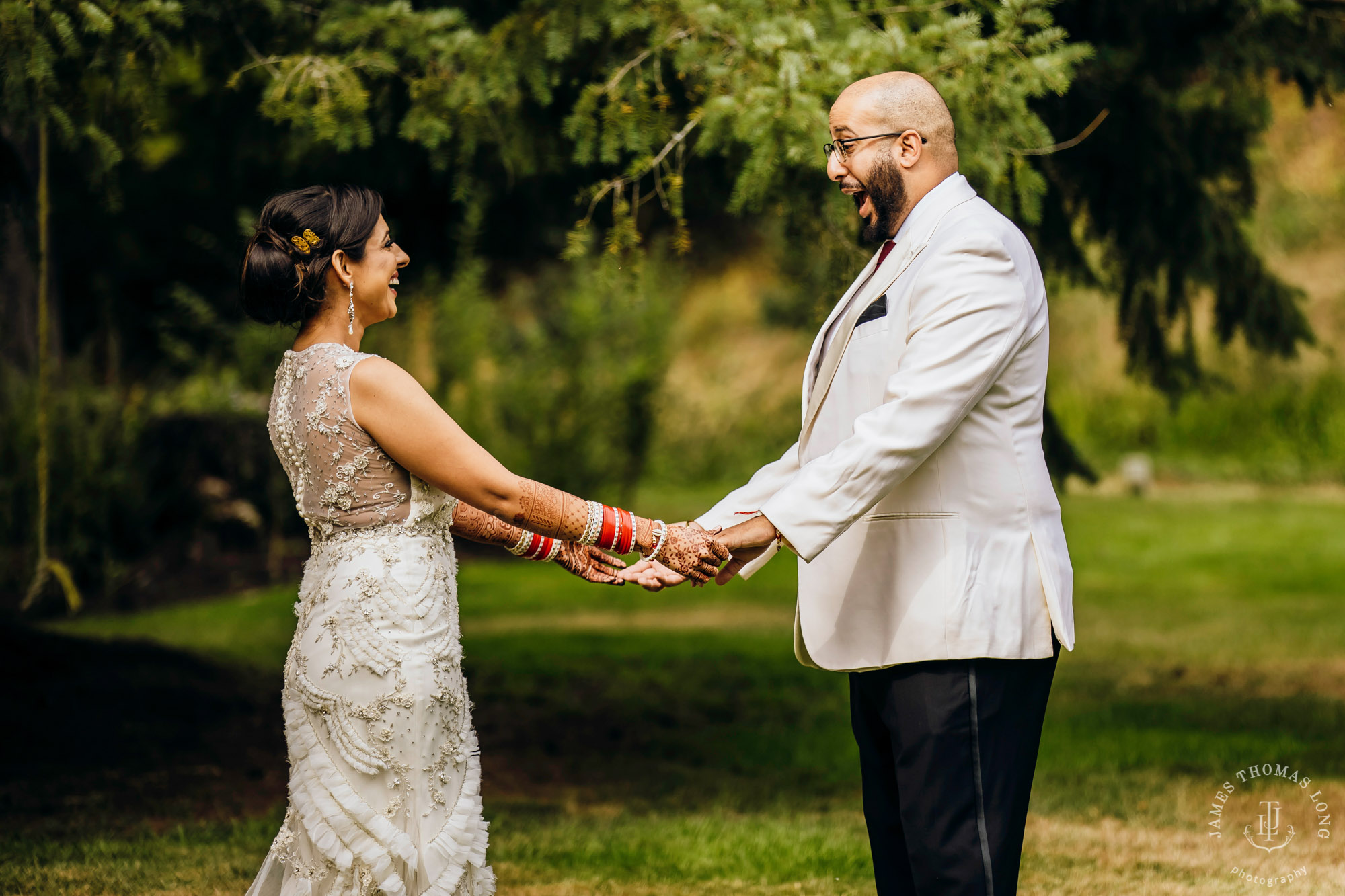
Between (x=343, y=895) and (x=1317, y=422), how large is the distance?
17.9 m

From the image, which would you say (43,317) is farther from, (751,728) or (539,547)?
(751,728)

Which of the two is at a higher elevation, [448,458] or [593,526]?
[448,458]

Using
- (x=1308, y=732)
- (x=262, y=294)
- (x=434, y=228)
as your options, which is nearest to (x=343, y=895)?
(x=262, y=294)

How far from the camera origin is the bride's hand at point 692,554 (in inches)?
127

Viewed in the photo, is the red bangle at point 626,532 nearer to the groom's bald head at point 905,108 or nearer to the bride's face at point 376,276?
the bride's face at point 376,276

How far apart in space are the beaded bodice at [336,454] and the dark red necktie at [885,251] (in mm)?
1235

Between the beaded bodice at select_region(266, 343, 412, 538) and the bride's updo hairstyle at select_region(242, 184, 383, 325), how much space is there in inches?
5.3

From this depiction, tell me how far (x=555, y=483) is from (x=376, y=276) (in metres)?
10.1

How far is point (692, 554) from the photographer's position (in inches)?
128

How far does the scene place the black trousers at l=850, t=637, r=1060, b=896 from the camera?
2803mm

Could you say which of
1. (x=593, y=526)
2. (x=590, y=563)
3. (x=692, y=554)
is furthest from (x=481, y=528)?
(x=692, y=554)

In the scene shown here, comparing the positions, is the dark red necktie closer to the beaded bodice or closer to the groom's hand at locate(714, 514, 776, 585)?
the groom's hand at locate(714, 514, 776, 585)
